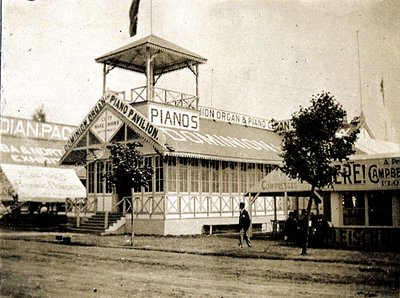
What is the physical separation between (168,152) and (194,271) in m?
9.73

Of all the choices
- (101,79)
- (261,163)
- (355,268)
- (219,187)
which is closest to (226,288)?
(355,268)

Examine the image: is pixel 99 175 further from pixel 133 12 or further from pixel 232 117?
pixel 133 12

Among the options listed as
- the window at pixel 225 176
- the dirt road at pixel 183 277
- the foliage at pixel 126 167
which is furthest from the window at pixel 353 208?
the window at pixel 225 176

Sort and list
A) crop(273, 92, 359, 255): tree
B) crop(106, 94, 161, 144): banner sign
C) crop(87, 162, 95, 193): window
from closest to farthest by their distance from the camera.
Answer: crop(273, 92, 359, 255): tree, crop(106, 94, 161, 144): banner sign, crop(87, 162, 95, 193): window

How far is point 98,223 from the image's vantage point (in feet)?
75.1

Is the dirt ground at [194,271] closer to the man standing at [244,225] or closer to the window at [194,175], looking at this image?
the man standing at [244,225]

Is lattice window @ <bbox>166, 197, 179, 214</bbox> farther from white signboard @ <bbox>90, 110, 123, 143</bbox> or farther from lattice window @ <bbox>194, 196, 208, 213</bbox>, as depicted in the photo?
white signboard @ <bbox>90, 110, 123, 143</bbox>

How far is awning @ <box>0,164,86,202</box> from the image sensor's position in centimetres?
2317

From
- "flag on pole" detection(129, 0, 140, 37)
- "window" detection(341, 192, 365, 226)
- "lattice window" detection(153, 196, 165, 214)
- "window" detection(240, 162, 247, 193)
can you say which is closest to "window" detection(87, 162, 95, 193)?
"lattice window" detection(153, 196, 165, 214)

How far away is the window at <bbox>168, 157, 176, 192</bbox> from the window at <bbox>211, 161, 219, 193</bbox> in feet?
7.89

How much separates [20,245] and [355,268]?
1171cm

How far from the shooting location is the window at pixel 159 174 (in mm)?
21844

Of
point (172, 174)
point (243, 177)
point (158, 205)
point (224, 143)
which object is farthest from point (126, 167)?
point (243, 177)

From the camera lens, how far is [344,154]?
43.5ft
